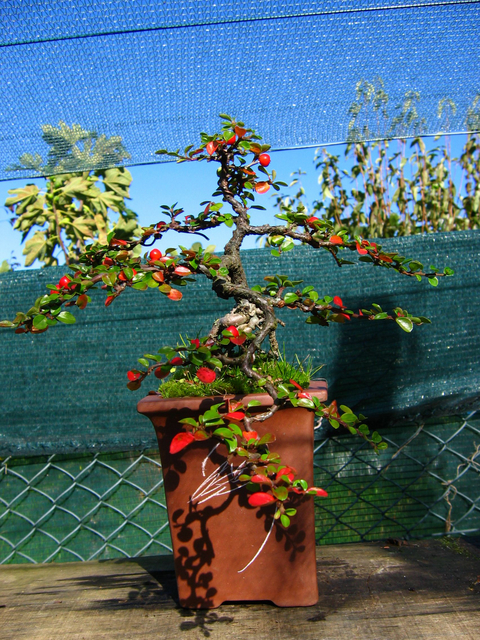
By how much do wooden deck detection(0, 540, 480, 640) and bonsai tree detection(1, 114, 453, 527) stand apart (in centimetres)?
21

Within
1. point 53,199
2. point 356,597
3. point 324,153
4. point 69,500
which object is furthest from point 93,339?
point 324,153

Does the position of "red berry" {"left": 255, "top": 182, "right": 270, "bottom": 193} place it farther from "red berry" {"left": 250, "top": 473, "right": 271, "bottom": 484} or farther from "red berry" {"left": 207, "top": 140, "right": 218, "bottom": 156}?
"red berry" {"left": 250, "top": 473, "right": 271, "bottom": 484}

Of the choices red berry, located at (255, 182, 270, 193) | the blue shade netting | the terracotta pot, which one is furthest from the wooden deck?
the blue shade netting

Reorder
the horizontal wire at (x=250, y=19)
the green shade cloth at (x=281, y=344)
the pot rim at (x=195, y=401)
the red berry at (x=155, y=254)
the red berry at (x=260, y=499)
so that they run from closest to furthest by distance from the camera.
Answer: the red berry at (x=260, y=499), the red berry at (x=155, y=254), the pot rim at (x=195, y=401), the horizontal wire at (x=250, y=19), the green shade cloth at (x=281, y=344)

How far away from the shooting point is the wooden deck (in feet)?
3.10

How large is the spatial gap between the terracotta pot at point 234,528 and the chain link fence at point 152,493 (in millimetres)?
624

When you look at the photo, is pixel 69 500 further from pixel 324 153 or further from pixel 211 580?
pixel 324 153

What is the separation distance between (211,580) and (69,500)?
2.58 ft

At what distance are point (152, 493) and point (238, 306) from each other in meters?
0.88

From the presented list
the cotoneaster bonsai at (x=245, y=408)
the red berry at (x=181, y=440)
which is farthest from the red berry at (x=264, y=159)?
the red berry at (x=181, y=440)

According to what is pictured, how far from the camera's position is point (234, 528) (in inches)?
40.1

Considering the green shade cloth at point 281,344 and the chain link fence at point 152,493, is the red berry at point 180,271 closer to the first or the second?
A: the green shade cloth at point 281,344

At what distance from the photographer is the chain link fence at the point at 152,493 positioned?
5.34 feet

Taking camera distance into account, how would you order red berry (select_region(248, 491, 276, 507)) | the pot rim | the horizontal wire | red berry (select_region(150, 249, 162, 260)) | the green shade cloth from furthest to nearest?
the green shade cloth, the horizontal wire, the pot rim, red berry (select_region(150, 249, 162, 260)), red berry (select_region(248, 491, 276, 507))
